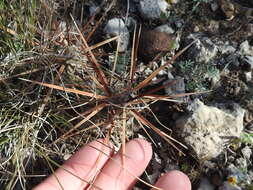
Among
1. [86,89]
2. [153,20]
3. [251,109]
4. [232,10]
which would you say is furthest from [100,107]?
[232,10]

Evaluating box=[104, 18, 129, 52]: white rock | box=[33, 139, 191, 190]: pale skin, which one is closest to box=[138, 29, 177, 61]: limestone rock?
box=[104, 18, 129, 52]: white rock

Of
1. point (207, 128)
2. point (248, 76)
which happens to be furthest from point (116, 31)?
point (248, 76)

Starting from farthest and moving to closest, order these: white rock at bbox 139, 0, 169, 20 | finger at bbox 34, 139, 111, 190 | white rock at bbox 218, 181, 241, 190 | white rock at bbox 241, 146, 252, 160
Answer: white rock at bbox 139, 0, 169, 20, white rock at bbox 241, 146, 252, 160, white rock at bbox 218, 181, 241, 190, finger at bbox 34, 139, 111, 190

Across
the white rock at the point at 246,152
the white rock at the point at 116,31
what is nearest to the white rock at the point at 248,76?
the white rock at the point at 246,152

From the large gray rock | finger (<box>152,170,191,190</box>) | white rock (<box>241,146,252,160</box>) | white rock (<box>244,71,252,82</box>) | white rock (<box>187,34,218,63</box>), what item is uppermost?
white rock (<box>187,34,218,63</box>)

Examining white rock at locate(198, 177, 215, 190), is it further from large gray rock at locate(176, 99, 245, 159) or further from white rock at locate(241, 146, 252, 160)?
white rock at locate(241, 146, 252, 160)

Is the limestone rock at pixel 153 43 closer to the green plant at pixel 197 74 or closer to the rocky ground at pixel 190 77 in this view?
the rocky ground at pixel 190 77

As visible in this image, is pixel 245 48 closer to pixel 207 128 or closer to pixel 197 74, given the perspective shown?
pixel 197 74

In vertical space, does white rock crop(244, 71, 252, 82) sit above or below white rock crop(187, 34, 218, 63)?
below
